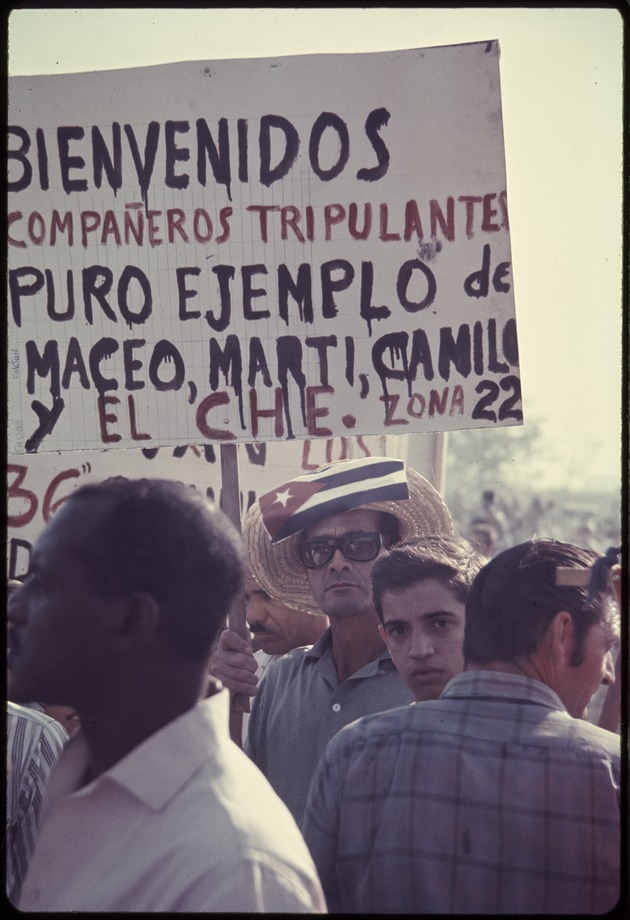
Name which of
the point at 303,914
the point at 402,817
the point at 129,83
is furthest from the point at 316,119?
the point at 303,914

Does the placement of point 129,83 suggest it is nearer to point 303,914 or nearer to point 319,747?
point 319,747

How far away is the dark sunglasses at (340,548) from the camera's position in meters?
3.51

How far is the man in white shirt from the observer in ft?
5.32

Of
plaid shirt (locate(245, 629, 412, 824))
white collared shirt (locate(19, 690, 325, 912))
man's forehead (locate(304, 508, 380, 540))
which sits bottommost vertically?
plaid shirt (locate(245, 629, 412, 824))

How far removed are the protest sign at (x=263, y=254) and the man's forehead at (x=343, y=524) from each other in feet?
1.70

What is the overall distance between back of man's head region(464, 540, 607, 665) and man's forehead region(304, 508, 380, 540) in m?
1.05

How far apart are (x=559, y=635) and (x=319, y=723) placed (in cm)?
111

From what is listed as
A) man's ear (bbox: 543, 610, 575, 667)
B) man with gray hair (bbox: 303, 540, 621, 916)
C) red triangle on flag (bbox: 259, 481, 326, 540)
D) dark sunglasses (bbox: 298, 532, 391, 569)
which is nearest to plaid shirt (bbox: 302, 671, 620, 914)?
man with gray hair (bbox: 303, 540, 621, 916)

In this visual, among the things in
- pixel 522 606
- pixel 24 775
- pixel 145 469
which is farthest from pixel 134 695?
pixel 145 469

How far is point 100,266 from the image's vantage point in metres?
3.14

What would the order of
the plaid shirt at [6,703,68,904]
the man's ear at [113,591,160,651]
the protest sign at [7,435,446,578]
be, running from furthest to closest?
the protest sign at [7,435,446,578], the plaid shirt at [6,703,68,904], the man's ear at [113,591,160,651]

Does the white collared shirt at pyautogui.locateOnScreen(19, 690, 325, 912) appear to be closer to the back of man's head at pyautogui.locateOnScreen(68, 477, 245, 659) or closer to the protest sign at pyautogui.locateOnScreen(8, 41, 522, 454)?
the back of man's head at pyautogui.locateOnScreen(68, 477, 245, 659)

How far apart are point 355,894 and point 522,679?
0.58 meters

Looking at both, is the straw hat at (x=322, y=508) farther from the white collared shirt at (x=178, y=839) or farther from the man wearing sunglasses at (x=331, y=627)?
the white collared shirt at (x=178, y=839)
